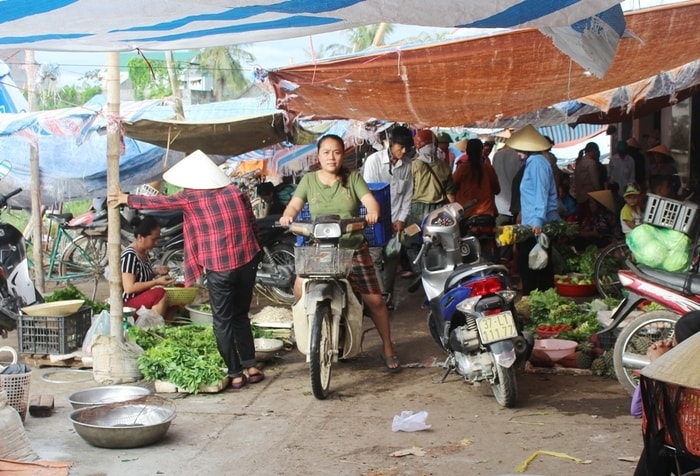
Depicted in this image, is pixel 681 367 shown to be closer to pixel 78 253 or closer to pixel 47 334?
pixel 47 334

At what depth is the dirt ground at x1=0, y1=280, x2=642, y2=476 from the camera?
5453 mm

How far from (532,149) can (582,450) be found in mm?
5320

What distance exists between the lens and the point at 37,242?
38.7 feet

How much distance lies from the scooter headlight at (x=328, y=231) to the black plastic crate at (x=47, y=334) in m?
2.70

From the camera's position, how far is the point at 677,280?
21.3 feet

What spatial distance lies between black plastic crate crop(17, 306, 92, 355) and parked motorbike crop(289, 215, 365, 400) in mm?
2307

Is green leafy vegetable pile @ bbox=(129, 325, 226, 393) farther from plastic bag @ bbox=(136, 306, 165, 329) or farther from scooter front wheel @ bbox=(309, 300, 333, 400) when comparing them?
scooter front wheel @ bbox=(309, 300, 333, 400)

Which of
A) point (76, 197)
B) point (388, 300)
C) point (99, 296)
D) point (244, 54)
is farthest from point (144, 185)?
point (244, 54)

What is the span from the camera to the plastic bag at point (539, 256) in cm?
999

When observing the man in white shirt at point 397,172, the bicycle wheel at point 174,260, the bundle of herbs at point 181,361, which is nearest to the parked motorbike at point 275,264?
the bicycle wheel at point 174,260

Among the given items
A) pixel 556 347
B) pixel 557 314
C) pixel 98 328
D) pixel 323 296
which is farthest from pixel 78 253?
pixel 556 347

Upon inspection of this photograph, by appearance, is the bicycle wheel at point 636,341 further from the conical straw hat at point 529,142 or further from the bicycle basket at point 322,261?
the conical straw hat at point 529,142

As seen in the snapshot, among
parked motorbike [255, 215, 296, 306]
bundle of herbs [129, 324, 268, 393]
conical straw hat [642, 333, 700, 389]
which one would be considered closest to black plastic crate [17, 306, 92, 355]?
bundle of herbs [129, 324, 268, 393]

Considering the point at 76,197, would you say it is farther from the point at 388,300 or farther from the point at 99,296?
the point at 388,300
